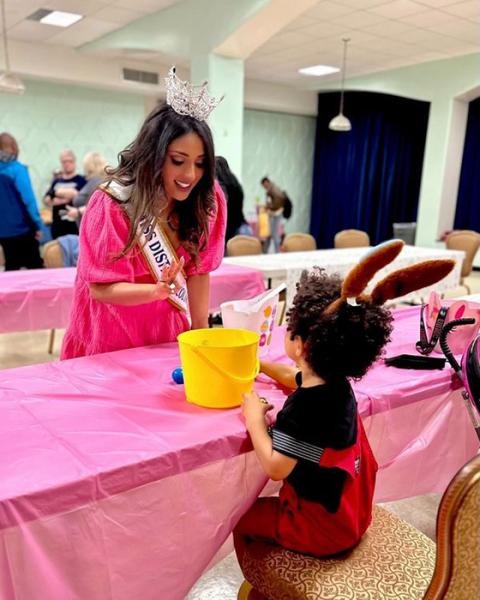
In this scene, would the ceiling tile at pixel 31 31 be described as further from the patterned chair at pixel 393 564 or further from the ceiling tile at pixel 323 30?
the patterned chair at pixel 393 564

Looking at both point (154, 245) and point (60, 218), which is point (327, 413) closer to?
point (154, 245)

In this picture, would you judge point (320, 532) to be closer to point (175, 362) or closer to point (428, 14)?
point (175, 362)

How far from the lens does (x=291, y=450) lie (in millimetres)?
890

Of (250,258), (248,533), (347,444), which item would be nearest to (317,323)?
(347,444)

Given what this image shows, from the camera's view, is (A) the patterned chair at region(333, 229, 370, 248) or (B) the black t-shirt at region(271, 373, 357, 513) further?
(A) the patterned chair at region(333, 229, 370, 248)

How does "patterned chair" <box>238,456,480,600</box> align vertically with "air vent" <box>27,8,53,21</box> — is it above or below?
below

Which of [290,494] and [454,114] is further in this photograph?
[454,114]

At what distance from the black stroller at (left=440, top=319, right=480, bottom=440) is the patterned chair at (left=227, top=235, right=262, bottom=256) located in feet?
9.37

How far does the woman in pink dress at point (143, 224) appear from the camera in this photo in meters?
1.25

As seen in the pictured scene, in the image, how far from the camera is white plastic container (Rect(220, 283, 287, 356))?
52.0 inches

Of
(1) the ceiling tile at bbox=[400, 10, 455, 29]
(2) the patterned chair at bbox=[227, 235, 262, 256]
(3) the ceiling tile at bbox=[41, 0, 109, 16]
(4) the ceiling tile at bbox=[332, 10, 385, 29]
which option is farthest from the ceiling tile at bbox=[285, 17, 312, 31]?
(2) the patterned chair at bbox=[227, 235, 262, 256]

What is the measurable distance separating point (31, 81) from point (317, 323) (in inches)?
283

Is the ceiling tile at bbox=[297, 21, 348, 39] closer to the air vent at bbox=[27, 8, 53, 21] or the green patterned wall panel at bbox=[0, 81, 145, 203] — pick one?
the air vent at bbox=[27, 8, 53, 21]

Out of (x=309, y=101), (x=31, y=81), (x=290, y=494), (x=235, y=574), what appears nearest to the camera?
(x=290, y=494)
